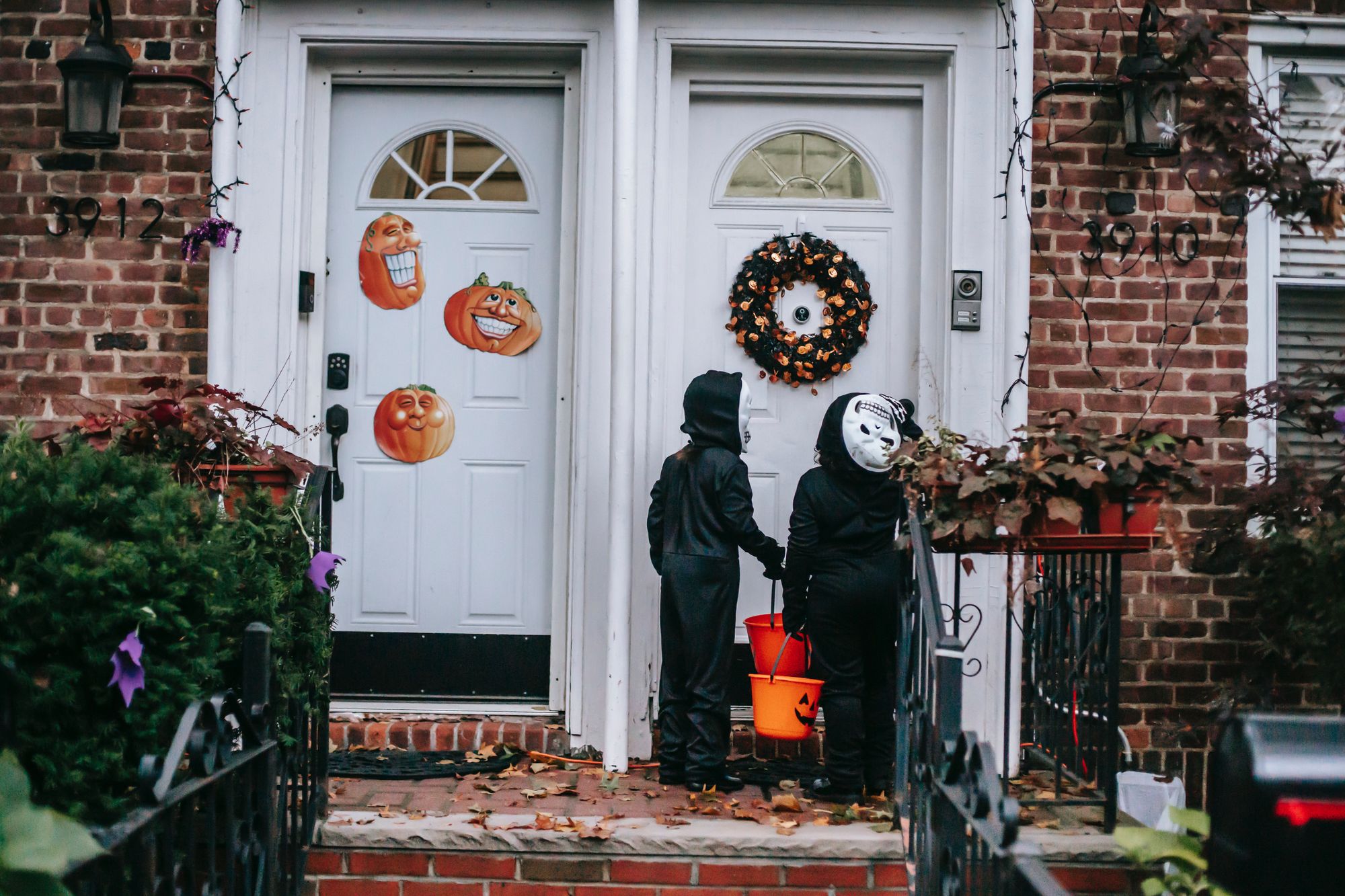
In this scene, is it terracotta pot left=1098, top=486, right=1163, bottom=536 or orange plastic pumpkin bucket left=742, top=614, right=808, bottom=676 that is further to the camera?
orange plastic pumpkin bucket left=742, top=614, right=808, bottom=676

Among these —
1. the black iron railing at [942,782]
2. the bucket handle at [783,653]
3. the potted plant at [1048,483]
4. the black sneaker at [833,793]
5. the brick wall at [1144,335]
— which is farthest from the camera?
the brick wall at [1144,335]

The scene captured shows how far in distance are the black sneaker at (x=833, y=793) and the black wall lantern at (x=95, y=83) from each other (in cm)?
359

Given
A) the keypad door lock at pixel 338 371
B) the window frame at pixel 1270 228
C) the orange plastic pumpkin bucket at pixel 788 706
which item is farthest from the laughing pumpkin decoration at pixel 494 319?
the window frame at pixel 1270 228

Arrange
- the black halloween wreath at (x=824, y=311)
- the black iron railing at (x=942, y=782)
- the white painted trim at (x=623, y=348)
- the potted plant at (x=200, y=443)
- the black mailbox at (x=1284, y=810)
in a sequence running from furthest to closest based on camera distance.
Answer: the black halloween wreath at (x=824, y=311) → the white painted trim at (x=623, y=348) → the potted plant at (x=200, y=443) → the black iron railing at (x=942, y=782) → the black mailbox at (x=1284, y=810)

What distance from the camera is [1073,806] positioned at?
154 inches

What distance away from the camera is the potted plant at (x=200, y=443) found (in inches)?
143

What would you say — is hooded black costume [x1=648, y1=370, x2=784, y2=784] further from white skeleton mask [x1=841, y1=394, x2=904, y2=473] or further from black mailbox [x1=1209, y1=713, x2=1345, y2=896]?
black mailbox [x1=1209, y1=713, x2=1345, y2=896]

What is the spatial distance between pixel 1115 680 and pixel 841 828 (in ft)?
3.06

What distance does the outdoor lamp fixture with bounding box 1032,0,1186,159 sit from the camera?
471 cm

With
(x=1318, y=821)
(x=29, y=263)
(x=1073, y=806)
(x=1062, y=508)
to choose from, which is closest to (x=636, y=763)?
(x=1073, y=806)

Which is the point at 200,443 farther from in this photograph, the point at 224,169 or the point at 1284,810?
the point at 1284,810

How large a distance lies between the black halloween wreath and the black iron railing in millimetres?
1324

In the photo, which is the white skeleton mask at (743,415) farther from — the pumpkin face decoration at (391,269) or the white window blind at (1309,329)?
the white window blind at (1309,329)

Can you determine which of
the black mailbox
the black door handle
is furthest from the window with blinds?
the black mailbox
